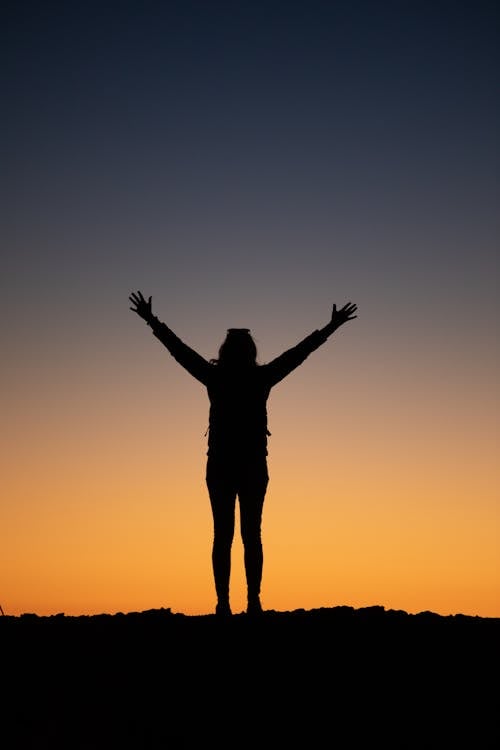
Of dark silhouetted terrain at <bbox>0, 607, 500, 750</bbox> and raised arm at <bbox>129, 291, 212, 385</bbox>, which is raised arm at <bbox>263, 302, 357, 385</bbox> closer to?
raised arm at <bbox>129, 291, 212, 385</bbox>

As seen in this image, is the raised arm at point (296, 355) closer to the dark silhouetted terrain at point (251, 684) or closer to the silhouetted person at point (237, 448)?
the silhouetted person at point (237, 448)

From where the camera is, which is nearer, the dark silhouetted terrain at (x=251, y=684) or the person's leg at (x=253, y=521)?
the dark silhouetted terrain at (x=251, y=684)

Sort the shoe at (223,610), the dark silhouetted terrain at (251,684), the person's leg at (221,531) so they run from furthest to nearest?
the person's leg at (221,531) < the shoe at (223,610) < the dark silhouetted terrain at (251,684)

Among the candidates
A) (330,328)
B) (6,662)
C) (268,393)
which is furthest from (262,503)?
(6,662)

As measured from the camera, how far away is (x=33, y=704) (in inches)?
313

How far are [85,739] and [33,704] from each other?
2.52 ft

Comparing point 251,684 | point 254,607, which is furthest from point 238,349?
point 251,684

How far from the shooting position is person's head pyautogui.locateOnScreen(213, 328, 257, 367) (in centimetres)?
1016

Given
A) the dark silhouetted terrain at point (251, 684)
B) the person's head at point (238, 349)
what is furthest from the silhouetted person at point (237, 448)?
the dark silhouetted terrain at point (251, 684)

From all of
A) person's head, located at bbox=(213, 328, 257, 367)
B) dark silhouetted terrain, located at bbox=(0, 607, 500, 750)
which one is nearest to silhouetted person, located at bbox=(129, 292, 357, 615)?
person's head, located at bbox=(213, 328, 257, 367)

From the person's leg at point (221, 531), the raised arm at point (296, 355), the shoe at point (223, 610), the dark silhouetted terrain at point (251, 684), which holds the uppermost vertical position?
the raised arm at point (296, 355)

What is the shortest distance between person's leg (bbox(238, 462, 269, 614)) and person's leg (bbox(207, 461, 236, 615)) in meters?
0.13

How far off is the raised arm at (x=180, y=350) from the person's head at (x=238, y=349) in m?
0.21

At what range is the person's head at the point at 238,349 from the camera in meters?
10.2
